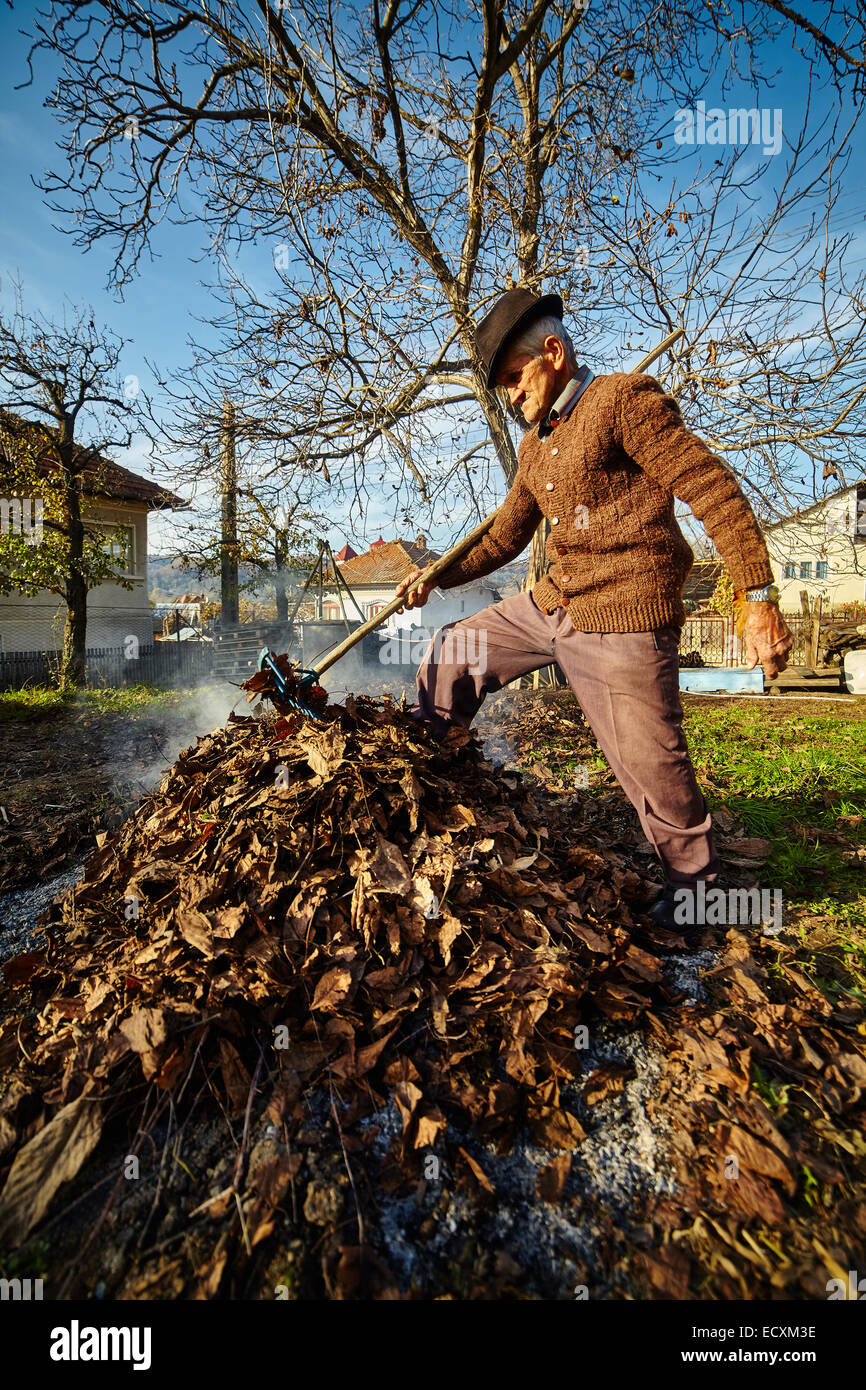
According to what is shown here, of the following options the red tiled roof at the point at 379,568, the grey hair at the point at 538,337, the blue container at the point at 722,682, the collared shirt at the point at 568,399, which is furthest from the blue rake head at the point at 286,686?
the red tiled roof at the point at 379,568

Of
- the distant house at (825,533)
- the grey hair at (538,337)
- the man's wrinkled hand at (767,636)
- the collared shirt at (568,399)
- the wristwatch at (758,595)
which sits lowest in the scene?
the man's wrinkled hand at (767,636)

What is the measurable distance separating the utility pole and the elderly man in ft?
17.4

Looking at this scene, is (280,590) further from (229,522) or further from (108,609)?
(108,609)

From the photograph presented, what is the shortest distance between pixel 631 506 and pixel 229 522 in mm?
11315

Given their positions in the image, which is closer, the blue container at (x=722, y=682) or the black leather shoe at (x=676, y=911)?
the black leather shoe at (x=676, y=911)

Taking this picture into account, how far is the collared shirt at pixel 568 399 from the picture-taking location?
2.35 m

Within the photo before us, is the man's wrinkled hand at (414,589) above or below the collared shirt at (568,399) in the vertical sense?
below

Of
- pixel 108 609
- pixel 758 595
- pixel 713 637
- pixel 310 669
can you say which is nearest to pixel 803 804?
pixel 758 595

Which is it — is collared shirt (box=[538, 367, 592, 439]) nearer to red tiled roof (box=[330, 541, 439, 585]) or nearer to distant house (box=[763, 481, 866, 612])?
distant house (box=[763, 481, 866, 612])

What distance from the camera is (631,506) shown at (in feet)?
7.35

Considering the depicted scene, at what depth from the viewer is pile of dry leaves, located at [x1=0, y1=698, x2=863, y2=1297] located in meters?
1.26

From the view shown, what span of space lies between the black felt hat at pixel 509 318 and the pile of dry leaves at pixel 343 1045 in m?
1.53

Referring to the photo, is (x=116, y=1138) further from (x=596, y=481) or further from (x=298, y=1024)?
(x=596, y=481)

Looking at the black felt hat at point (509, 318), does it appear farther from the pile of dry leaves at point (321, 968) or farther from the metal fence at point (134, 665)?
the metal fence at point (134, 665)
